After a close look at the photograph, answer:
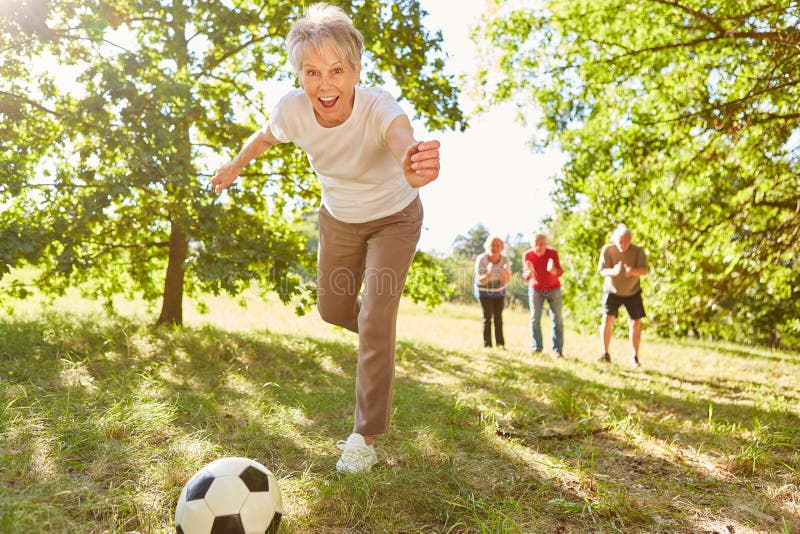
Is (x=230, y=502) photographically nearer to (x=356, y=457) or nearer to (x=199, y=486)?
(x=199, y=486)

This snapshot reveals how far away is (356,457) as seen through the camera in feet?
9.43

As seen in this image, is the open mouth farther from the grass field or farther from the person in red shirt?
the person in red shirt

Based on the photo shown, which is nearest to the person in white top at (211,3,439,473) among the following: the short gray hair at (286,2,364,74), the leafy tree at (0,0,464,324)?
the short gray hair at (286,2,364,74)

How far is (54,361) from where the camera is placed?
4.64 m

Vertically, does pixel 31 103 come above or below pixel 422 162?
above

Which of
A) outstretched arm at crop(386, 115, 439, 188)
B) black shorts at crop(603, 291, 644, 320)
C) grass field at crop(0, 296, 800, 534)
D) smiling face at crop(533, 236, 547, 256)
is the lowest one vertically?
grass field at crop(0, 296, 800, 534)

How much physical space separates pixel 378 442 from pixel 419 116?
495cm

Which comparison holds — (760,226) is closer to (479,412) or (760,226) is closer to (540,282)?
(540,282)

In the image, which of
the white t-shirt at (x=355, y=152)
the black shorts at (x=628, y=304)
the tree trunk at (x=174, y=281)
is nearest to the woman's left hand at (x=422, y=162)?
the white t-shirt at (x=355, y=152)

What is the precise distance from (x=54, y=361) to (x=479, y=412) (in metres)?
3.49

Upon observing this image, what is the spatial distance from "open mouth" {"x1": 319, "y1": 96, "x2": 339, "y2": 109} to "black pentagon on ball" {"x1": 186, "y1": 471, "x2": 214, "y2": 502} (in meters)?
Result: 1.77

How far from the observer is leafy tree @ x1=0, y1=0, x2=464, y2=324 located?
534cm

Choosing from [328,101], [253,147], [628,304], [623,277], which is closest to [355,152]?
[328,101]

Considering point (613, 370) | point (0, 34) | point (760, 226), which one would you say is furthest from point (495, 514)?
point (760, 226)
